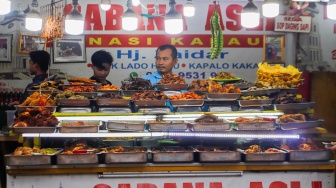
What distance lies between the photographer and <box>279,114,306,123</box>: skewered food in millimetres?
5085

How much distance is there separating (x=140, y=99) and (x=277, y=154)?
1.70m

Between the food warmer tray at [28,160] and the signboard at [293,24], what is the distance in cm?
548

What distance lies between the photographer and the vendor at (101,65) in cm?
788

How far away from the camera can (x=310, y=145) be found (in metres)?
5.16

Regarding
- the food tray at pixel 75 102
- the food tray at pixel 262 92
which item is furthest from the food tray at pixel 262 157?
the food tray at pixel 75 102

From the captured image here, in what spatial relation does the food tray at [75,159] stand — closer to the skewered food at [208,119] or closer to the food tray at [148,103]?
the food tray at [148,103]

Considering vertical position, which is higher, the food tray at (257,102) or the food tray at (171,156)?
the food tray at (257,102)

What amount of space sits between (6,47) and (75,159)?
4468mm

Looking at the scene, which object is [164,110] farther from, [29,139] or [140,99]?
[29,139]

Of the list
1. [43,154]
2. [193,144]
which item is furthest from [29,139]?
[193,144]

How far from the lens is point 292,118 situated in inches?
201

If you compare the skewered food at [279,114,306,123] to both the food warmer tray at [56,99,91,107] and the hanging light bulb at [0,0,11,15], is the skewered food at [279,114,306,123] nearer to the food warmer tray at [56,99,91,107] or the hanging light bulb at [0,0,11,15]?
the food warmer tray at [56,99,91,107]

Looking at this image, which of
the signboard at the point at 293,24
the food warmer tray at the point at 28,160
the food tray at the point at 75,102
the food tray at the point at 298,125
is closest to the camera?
the food warmer tray at the point at 28,160

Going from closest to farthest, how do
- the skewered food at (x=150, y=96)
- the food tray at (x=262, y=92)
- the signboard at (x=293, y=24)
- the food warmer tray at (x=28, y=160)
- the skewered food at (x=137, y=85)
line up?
the food warmer tray at (x=28, y=160) → the skewered food at (x=150, y=96) → the food tray at (x=262, y=92) → the skewered food at (x=137, y=85) → the signboard at (x=293, y=24)
